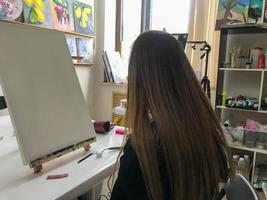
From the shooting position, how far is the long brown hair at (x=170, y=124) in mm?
762

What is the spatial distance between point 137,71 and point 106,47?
246cm

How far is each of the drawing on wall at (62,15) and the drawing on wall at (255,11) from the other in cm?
175

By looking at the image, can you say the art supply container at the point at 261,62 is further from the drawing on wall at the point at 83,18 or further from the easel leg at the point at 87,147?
the drawing on wall at the point at 83,18

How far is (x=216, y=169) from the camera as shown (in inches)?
32.8

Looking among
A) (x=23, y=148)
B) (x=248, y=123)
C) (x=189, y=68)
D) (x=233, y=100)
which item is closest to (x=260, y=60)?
(x=233, y=100)

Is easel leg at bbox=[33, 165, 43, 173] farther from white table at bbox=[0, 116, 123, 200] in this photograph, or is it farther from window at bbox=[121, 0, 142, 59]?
window at bbox=[121, 0, 142, 59]

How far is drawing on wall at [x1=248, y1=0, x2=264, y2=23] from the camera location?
7.20 feet

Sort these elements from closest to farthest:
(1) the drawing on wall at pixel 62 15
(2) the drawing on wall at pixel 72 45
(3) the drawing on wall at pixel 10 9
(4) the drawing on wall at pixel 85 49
Result: 1. (3) the drawing on wall at pixel 10 9
2. (1) the drawing on wall at pixel 62 15
3. (2) the drawing on wall at pixel 72 45
4. (4) the drawing on wall at pixel 85 49

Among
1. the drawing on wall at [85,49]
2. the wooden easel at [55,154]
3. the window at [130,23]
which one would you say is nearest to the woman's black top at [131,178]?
the wooden easel at [55,154]

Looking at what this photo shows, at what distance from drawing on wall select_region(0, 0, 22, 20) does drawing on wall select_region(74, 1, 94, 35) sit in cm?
71

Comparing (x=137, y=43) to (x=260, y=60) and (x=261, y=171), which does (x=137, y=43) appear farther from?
(x=261, y=171)

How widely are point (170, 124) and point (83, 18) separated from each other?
99.1 inches

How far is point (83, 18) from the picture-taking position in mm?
2980

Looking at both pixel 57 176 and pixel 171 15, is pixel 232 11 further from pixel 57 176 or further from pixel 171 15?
pixel 57 176
